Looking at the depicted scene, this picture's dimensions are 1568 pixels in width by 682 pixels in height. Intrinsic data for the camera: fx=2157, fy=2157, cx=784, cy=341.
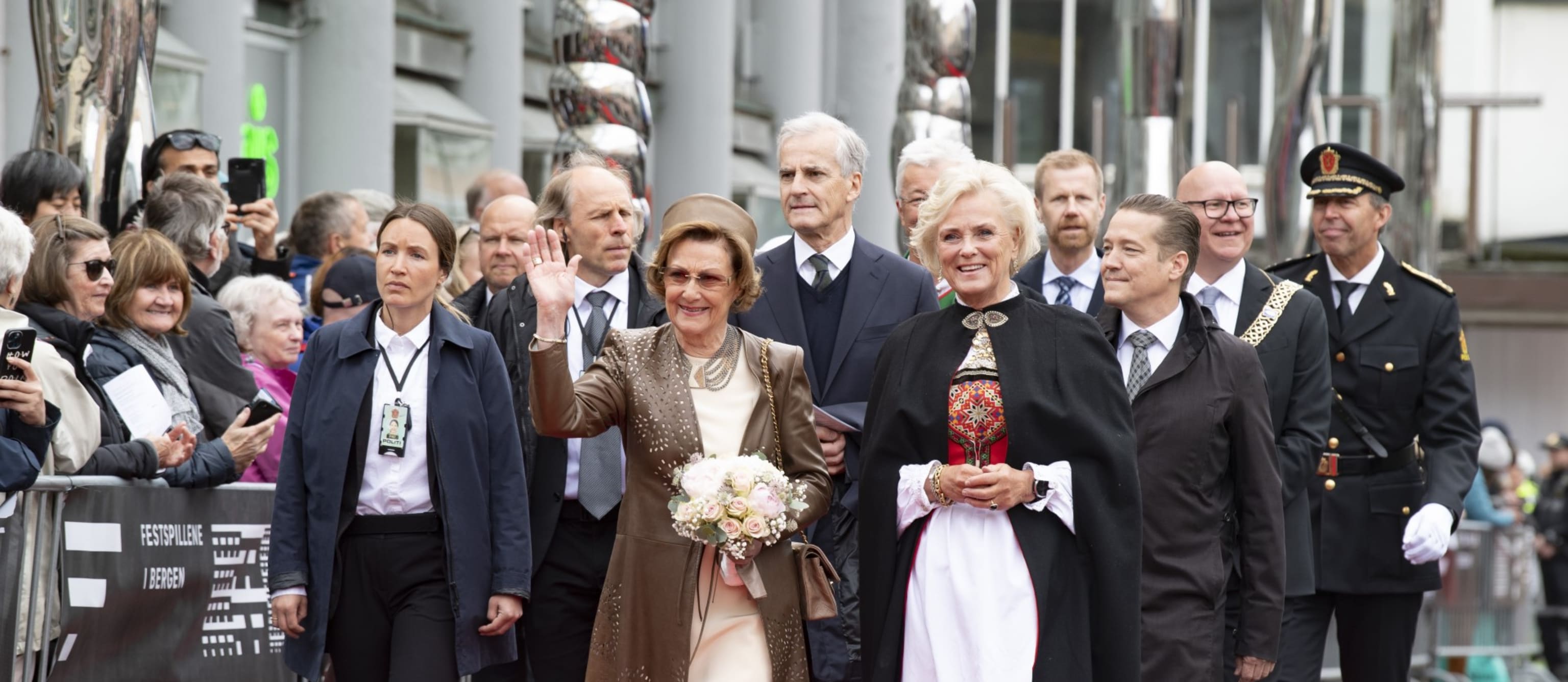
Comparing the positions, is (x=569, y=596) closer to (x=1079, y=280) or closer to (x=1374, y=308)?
(x=1079, y=280)

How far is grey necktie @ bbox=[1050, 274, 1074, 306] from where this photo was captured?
7.76 m

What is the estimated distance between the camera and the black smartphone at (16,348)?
5848mm

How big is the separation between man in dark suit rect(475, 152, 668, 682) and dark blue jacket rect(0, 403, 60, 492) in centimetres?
135

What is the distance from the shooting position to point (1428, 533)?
740cm

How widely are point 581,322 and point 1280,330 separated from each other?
7.59ft

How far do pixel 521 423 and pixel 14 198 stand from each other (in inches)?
84.2

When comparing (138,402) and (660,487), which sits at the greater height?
(138,402)

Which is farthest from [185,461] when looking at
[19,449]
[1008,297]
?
[1008,297]

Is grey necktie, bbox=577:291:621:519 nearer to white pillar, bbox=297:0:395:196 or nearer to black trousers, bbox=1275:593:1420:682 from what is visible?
black trousers, bbox=1275:593:1420:682

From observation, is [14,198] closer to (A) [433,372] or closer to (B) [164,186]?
(B) [164,186]

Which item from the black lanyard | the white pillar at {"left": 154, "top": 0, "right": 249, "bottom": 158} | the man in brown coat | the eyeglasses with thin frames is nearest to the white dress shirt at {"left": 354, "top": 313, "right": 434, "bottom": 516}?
the black lanyard

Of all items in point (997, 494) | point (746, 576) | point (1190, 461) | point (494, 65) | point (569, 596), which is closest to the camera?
point (997, 494)

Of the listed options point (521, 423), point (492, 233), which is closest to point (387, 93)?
point (492, 233)

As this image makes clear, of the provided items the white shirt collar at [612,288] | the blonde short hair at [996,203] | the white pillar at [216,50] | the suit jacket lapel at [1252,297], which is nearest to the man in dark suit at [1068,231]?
the suit jacket lapel at [1252,297]
